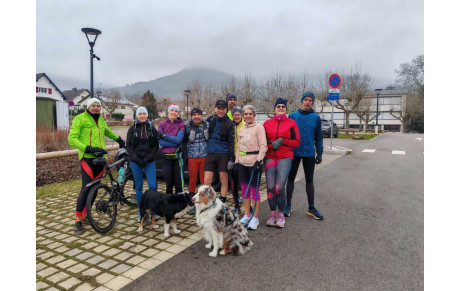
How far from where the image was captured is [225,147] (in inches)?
203

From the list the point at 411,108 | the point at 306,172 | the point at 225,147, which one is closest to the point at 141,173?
the point at 225,147

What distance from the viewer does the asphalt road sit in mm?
3080

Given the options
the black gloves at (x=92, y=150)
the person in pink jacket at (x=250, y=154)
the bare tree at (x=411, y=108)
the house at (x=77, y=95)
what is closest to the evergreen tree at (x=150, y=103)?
the house at (x=77, y=95)

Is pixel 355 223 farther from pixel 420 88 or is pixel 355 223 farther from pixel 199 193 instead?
pixel 420 88

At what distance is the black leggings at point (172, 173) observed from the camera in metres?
5.16

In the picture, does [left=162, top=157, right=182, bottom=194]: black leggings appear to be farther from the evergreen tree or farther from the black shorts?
the evergreen tree

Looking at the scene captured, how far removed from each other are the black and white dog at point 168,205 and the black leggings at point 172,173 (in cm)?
67

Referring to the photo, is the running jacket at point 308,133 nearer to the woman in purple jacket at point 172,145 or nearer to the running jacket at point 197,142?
the running jacket at point 197,142

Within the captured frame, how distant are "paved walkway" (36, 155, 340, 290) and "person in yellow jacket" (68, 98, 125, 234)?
446mm

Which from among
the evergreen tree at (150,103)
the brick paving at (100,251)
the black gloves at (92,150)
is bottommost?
the brick paving at (100,251)

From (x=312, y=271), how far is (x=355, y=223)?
2.04 metres

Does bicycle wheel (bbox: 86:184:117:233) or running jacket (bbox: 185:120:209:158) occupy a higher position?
running jacket (bbox: 185:120:209:158)

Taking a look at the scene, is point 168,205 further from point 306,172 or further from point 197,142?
point 306,172

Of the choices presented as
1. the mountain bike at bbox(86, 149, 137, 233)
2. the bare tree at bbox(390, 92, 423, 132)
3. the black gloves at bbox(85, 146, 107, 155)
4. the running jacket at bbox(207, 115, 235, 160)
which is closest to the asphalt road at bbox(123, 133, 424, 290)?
the running jacket at bbox(207, 115, 235, 160)
